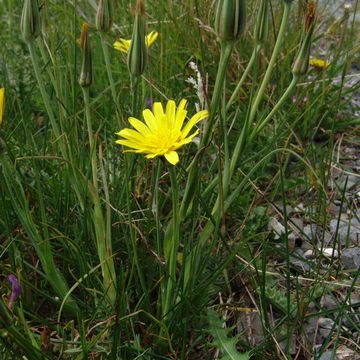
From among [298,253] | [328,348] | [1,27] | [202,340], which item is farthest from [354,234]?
[1,27]

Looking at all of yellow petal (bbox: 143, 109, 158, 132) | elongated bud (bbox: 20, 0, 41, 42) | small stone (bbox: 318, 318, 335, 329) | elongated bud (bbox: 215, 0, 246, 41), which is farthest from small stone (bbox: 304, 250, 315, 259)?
elongated bud (bbox: 20, 0, 41, 42)

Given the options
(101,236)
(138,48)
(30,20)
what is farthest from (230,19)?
(101,236)

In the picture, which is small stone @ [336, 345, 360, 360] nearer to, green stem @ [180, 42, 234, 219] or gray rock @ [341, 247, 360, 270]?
gray rock @ [341, 247, 360, 270]

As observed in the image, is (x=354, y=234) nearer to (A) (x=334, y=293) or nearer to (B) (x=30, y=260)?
(A) (x=334, y=293)

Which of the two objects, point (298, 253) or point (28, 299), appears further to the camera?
point (298, 253)

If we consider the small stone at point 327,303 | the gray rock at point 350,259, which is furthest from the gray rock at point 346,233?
the small stone at point 327,303
